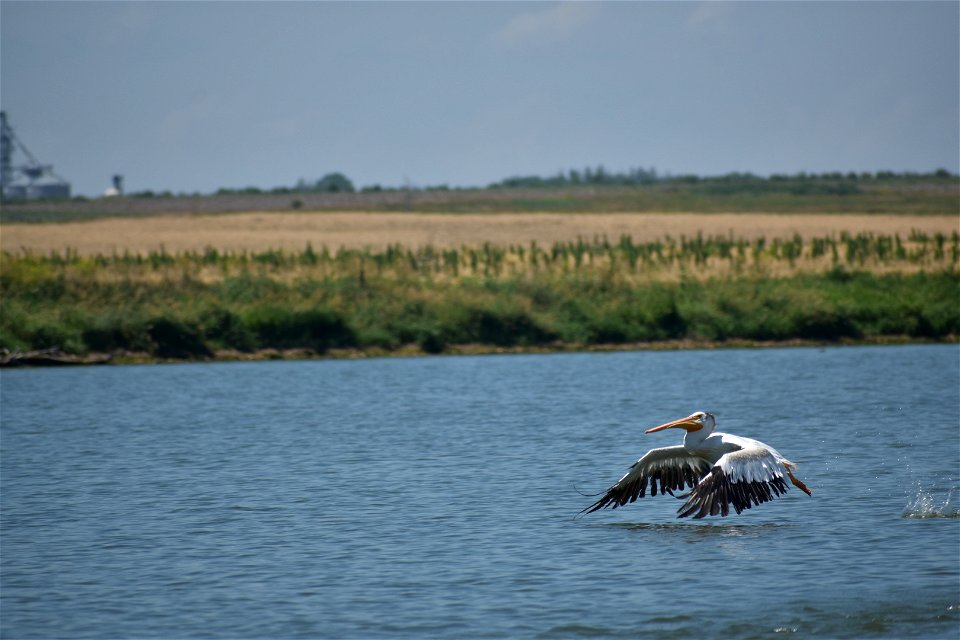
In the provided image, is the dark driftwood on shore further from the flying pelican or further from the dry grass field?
Result: the dry grass field

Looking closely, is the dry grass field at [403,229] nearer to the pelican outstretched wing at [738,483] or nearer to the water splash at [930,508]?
the water splash at [930,508]

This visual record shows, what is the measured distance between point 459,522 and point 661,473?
6.88 ft

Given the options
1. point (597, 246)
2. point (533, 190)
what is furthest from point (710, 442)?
point (533, 190)

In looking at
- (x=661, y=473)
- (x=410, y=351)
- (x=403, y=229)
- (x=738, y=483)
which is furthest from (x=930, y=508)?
(x=403, y=229)

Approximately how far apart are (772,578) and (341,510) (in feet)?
16.5

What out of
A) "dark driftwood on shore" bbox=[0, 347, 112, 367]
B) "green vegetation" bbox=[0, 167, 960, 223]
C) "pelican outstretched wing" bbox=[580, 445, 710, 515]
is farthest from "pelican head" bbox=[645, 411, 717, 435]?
"green vegetation" bbox=[0, 167, 960, 223]

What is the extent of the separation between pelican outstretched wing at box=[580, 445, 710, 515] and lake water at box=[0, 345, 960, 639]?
43 centimetres

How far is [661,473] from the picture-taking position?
12.8m

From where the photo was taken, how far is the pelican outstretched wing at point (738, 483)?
1158cm

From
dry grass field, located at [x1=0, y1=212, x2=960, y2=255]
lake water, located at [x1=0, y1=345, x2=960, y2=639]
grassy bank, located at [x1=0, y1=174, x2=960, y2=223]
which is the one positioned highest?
grassy bank, located at [x1=0, y1=174, x2=960, y2=223]

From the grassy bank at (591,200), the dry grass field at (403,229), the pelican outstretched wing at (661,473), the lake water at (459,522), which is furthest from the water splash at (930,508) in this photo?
the grassy bank at (591,200)

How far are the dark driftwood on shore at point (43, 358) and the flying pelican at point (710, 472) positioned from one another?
22.0 metres

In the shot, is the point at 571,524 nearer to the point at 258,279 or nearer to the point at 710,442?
the point at 710,442

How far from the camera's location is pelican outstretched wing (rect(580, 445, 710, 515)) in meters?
12.7
